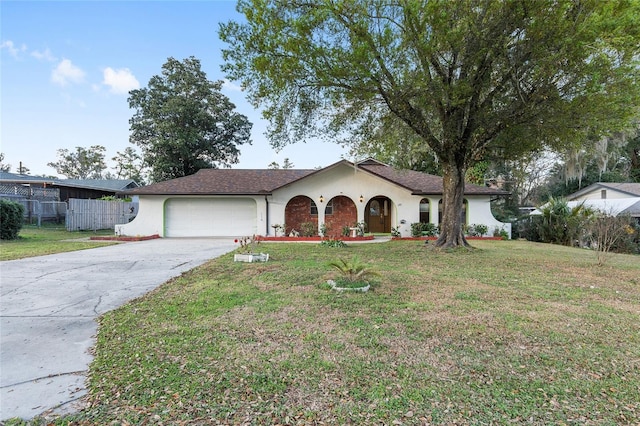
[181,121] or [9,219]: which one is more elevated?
[181,121]

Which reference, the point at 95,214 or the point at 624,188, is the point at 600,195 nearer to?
the point at 624,188

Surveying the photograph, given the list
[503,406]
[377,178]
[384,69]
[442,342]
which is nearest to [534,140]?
[384,69]

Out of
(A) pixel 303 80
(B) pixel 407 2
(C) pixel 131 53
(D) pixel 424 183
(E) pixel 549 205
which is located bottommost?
(E) pixel 549 205

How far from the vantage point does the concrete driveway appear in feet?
9.08

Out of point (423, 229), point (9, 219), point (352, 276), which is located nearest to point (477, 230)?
point (423, 229)

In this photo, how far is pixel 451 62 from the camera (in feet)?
32.5

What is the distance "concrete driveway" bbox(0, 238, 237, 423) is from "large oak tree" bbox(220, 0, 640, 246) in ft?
20.1

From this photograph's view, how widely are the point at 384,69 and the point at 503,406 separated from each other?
8.71 metres

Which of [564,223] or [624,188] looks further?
[624,188]

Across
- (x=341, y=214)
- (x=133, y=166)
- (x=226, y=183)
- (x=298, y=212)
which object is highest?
(x=133, y=166)

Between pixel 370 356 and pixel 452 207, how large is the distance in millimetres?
9859

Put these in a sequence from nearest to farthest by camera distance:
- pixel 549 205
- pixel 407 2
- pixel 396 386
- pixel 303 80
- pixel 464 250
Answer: pixel 396 386 → pixel 407 2 → pixel 303 80 → pixel 464 250 → pixel 549 205

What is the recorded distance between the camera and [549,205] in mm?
17031

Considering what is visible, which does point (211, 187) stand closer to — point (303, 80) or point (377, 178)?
point (377, 178)
